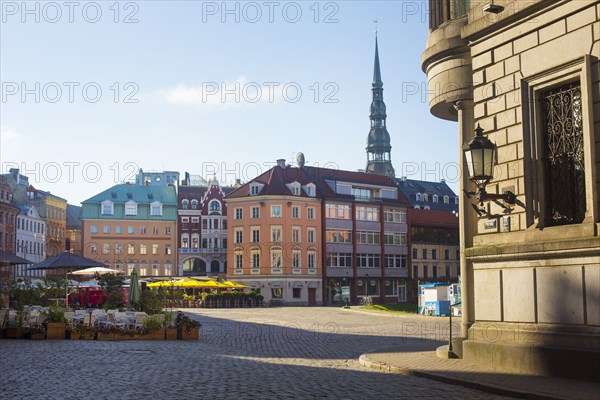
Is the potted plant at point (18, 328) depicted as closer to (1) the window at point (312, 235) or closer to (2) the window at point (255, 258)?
(2) the window at point (255, 258)

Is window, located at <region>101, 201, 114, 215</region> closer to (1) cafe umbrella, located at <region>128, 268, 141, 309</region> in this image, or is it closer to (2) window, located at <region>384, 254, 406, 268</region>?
(2) window, located at <region>384, 254, 406, 268</region>

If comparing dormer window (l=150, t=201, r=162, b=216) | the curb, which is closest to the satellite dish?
dormer window (l=150, t=201, r=162, b=216)

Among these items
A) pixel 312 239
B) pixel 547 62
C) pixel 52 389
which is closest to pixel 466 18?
pixel 547 62

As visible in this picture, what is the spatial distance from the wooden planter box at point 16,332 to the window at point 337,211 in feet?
210

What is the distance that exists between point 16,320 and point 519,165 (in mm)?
16610

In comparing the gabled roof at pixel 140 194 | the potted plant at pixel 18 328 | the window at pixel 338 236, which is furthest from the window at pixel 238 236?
the potted plant at pixel 18 328

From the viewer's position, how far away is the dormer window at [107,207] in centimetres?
9825

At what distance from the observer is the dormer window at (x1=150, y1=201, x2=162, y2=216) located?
3952 inches

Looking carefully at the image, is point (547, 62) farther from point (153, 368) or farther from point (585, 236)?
point (153, 368)

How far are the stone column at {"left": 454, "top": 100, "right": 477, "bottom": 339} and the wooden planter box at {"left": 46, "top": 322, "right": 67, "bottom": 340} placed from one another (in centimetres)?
1286

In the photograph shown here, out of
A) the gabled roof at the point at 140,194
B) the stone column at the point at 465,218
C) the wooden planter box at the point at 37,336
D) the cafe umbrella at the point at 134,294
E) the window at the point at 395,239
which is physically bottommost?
the wooden planter box at the point at 37,336

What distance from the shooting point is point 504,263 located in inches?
586

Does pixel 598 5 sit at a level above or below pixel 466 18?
below

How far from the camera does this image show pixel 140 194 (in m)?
102
